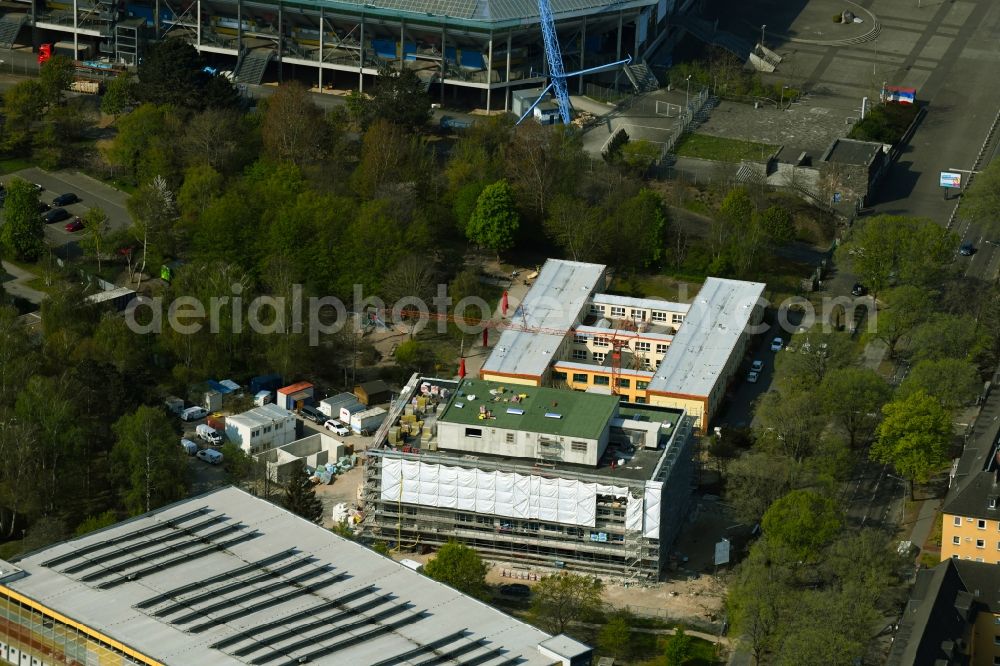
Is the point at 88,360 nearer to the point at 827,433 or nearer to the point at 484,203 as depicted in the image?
the point at 484,203

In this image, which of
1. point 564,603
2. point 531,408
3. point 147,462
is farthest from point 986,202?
point 147,462

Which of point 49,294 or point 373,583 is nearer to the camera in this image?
point 373,583

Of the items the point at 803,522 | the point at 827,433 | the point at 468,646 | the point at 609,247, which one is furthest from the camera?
the point at 609,247

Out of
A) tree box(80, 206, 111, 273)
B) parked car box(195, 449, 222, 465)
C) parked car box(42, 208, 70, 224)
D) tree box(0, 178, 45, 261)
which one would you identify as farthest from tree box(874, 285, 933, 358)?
parked car box(42, 208, 70, 224)

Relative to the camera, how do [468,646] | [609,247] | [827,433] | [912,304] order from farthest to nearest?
[609,247]
[912,304]
[827,433]
[468,646]

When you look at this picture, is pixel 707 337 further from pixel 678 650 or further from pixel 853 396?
pixel 678 650

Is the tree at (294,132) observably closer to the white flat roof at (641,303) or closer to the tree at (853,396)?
the white flat roof at (641,303)

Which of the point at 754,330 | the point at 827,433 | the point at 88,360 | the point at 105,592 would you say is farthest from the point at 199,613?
the point at 754,330
